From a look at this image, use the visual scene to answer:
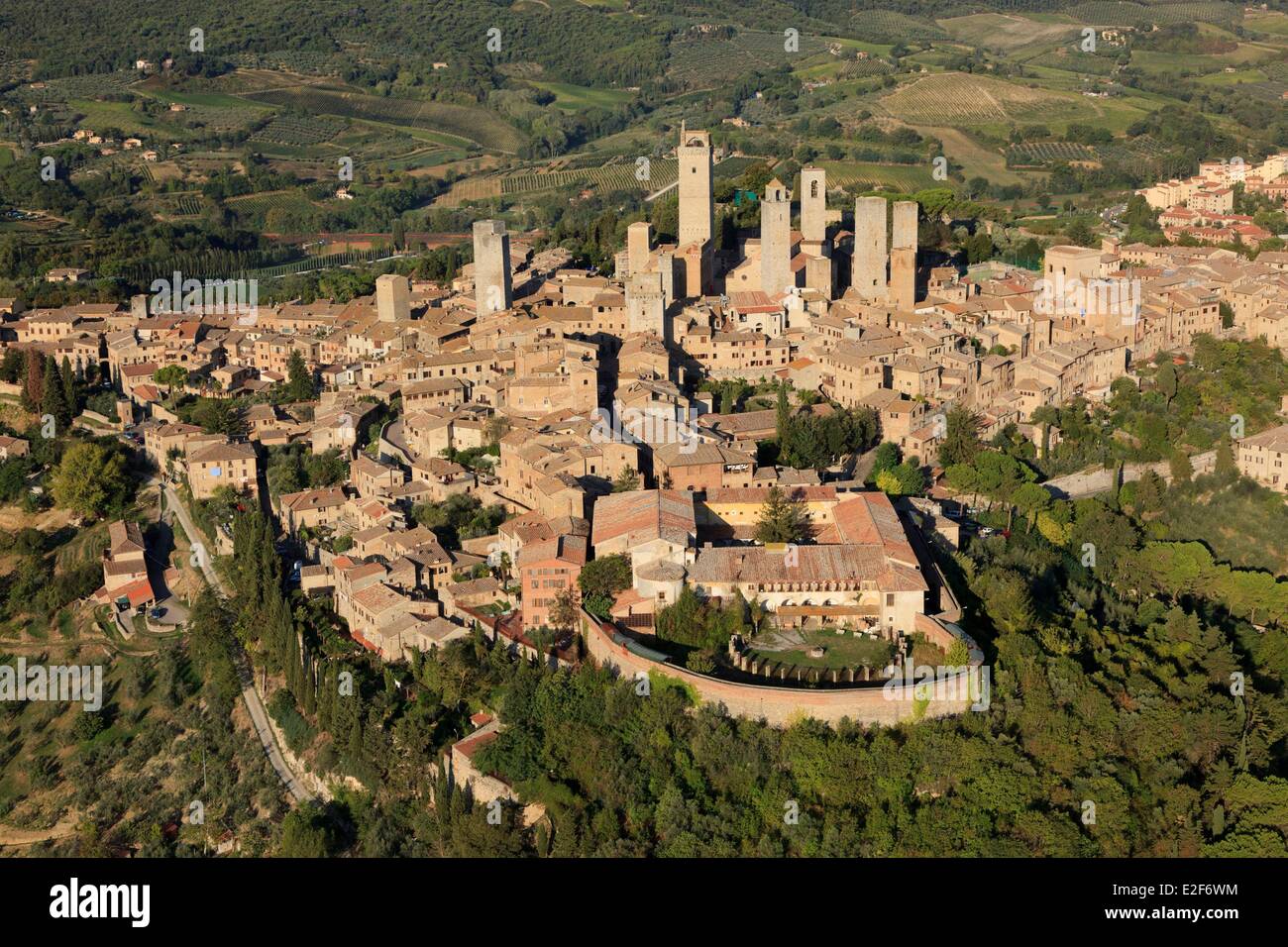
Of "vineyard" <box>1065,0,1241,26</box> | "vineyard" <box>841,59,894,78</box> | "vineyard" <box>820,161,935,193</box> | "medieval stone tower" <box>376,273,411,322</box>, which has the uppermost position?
"vineyard" <box>1065,0,1241,26</box>

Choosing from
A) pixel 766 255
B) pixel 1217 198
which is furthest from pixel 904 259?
pixel 1217 198

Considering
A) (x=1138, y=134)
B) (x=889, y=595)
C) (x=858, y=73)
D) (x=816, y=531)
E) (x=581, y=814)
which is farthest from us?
(x=858, y=73)

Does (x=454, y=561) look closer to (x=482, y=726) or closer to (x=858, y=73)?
(x=482, y=726)

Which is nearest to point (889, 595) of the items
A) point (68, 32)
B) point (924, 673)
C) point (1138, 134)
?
point (924, 673)

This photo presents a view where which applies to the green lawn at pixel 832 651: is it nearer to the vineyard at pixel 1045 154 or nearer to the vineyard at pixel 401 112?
Answer: the vineyard at pixel 1045 154

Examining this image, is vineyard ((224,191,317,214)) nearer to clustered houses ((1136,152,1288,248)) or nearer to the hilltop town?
the hilltop town
